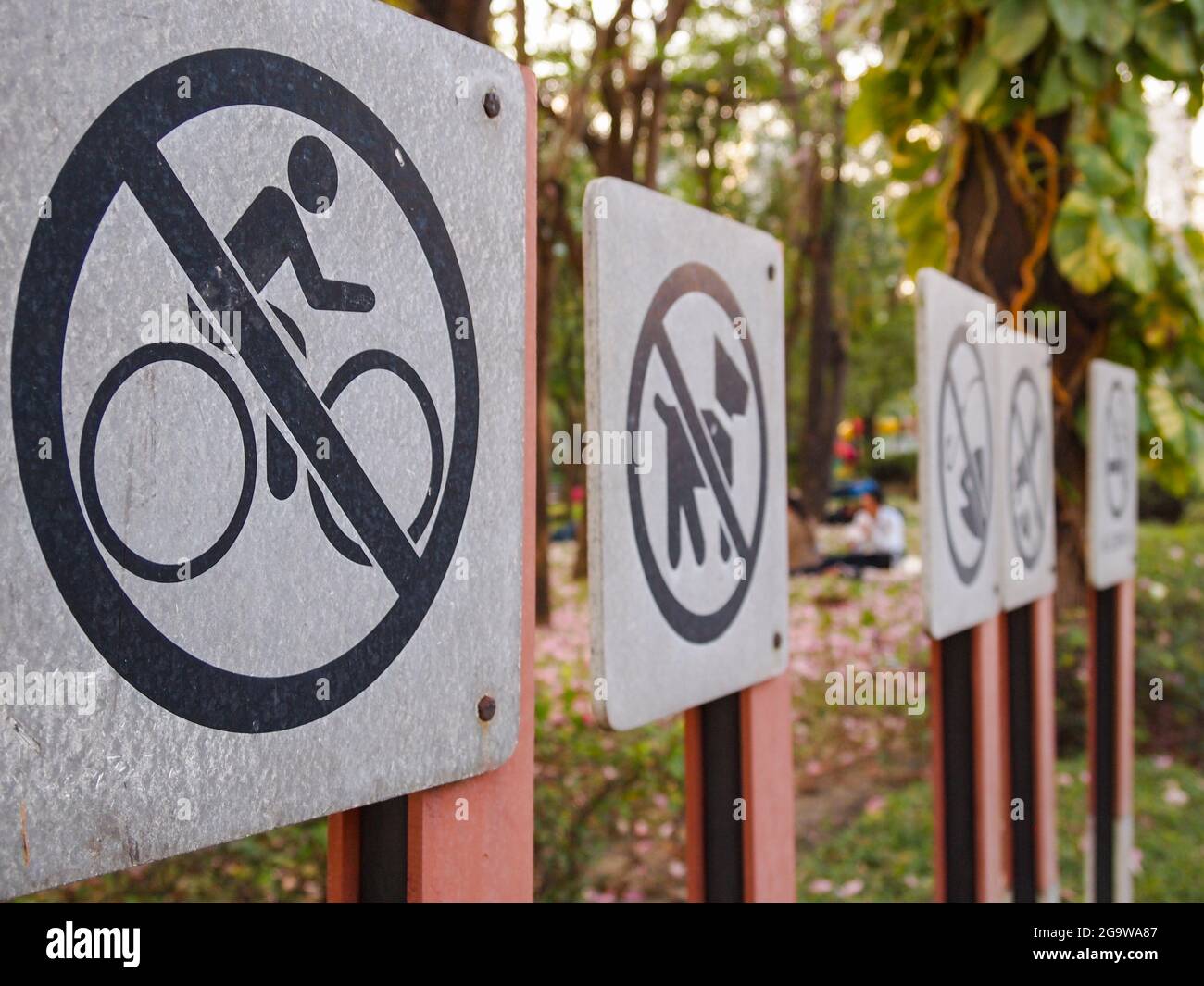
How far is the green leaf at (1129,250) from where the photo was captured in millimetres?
3131

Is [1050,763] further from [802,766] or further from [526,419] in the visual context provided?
[802,766]

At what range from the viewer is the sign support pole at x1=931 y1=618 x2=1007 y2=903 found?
74.5 inches

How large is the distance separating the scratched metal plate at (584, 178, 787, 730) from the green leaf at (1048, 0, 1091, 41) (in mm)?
2255

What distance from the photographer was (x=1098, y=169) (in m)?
3.33

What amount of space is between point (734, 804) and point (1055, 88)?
285 cm

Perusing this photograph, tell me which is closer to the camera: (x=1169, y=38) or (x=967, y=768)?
(x=967, y=768)

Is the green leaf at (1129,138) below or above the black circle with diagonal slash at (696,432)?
above

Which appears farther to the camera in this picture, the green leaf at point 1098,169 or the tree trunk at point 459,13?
the green leaf at point 1098,169

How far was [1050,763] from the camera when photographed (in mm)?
2369

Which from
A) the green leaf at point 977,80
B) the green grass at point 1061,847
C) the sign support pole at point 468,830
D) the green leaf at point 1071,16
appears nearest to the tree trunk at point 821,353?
the green grass at point 1061,847

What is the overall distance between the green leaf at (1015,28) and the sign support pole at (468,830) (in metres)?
2.71

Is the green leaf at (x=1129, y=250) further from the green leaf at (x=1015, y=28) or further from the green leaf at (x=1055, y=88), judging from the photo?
the green leaf at (x=1015, y=28)

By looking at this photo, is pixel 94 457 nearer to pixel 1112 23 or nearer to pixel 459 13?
pixel 459 13

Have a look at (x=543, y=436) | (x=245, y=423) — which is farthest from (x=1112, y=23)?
(x=543, y=436)
